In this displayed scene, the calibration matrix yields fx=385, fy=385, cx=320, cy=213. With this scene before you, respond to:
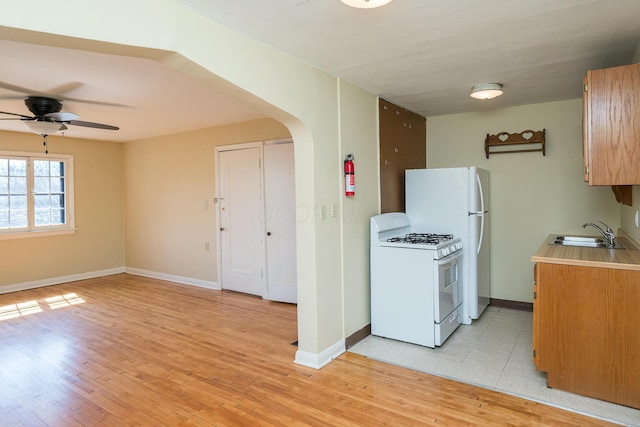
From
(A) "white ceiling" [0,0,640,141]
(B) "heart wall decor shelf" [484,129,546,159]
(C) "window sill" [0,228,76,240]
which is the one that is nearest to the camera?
(A) "white ceiling" [0,0,640,141]

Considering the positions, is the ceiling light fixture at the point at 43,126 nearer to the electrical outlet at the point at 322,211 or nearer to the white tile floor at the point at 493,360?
the electrical outlet at the point at 322,211

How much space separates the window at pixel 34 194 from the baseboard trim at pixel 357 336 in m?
5.26

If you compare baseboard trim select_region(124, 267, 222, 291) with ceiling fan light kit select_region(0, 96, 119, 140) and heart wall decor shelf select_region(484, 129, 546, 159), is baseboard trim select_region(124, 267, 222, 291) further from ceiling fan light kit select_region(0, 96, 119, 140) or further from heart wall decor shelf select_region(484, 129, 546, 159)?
heart wall decor shelf select_region(484, 129, 546, 159)

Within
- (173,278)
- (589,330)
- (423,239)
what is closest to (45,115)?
(173,278)

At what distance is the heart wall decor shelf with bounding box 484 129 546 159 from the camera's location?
423 centimetres

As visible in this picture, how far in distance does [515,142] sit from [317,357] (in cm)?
324

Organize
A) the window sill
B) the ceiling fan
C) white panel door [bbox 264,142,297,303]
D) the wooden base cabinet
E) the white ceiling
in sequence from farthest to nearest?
1. the window sill
2. white panel door [bbox 264,142,297,303]
3. the ceiling fan
4. the wooden base cabinet
5. the white ceiling

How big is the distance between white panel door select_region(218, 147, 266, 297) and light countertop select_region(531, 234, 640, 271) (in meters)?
3.33

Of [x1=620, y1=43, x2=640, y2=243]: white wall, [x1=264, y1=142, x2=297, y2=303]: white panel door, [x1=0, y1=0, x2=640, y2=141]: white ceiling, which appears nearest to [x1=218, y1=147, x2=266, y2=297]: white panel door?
[x1=264, y1=142, x2=297, y2=303]: white panel door

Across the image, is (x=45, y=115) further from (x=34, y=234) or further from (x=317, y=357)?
(x=317, y=357)

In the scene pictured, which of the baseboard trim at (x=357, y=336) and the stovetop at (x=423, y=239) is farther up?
the stovetop at (x=423, y=239)

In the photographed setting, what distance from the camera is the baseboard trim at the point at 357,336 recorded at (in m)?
3.29

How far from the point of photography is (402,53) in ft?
8.89

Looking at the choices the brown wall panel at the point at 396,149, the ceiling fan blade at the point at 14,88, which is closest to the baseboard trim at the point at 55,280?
the ceiling fan blade at the point at 14,88
